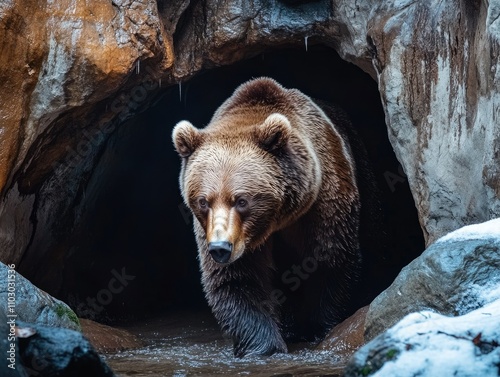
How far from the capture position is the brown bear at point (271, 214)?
257 inches

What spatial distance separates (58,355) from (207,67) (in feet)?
17.1

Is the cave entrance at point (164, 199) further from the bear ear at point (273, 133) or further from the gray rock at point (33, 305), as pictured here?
the gray rock at point (33, 305)

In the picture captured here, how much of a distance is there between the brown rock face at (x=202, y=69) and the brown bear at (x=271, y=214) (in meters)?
0.77

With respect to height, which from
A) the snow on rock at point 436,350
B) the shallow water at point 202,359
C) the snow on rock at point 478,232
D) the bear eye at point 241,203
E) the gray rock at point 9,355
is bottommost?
the shallow water at point 202,359

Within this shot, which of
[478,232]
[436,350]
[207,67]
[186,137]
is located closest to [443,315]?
[478,232]

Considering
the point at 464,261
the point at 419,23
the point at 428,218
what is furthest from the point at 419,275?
the point at 419,23

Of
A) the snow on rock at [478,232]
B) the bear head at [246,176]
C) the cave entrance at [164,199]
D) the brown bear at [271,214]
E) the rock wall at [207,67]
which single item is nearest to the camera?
the snow on rock at [478,232]

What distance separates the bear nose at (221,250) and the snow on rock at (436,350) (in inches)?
88.8

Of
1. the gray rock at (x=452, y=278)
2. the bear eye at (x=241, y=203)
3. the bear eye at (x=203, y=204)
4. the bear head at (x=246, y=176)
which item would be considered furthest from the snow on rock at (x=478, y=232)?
the bear eye at (x=203, y=204)

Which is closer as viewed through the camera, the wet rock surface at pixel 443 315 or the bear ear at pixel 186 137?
the wet rock surface at pixel 443 315

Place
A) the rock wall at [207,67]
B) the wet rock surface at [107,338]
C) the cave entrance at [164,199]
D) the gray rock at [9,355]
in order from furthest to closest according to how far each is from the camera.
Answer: the cave entrance at [164,199]
the wet rock surface at [107,338]
the rock wall at [207,67]
the gray rock at [9,355]

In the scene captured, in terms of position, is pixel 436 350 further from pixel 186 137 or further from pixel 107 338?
pixel 107 338

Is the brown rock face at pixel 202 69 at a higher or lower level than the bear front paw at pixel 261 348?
higher

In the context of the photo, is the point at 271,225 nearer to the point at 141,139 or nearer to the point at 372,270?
the point at 372,270
